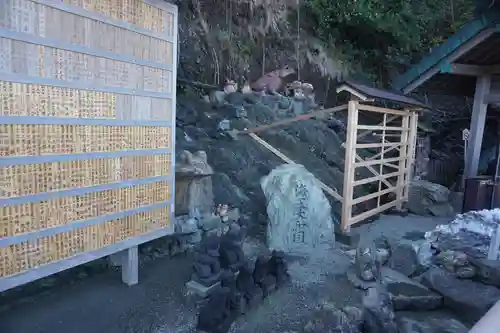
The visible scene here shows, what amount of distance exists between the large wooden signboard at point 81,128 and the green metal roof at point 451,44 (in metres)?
5.18

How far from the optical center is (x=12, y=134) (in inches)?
110

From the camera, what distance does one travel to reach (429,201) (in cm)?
830

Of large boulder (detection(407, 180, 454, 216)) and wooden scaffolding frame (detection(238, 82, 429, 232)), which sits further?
large boulder (detection(407, 180, 454, 216))

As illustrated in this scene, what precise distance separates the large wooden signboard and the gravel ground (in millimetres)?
479

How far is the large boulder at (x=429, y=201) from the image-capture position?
26.3 feet

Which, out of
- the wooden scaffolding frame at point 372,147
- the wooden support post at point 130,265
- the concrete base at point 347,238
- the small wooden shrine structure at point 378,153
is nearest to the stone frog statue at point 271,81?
the wooden scaffolding frame at point 372,147

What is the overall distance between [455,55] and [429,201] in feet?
10.8

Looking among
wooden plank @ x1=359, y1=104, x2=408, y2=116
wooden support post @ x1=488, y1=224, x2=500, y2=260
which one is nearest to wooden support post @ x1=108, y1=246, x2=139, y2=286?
wooden plank @ x1=359, y1=104, x2=408, y2=116

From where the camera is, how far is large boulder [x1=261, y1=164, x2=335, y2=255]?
5.47 metres

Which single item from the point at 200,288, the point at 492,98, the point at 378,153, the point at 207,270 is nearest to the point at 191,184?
the point at 207,270

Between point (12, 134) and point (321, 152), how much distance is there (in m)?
7.01

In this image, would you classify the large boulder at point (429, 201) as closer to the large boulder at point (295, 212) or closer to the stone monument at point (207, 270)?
the large boulder at point (295, 212)

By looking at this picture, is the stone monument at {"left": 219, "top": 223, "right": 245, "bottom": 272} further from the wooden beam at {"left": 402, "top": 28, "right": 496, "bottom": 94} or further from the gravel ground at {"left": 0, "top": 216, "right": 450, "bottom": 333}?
the wooden beam at {"left": 402, "top": 28, "right": 496, "bottom": 94}

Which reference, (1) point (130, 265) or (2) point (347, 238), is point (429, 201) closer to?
(2) point (347, 238)
